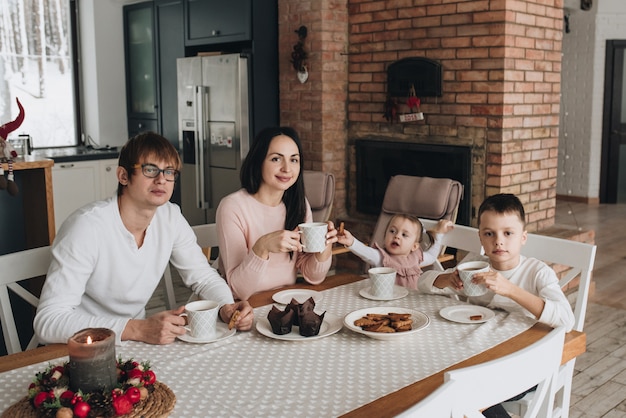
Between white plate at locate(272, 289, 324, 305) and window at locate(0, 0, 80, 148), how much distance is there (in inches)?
193

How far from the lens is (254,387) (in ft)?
4.62

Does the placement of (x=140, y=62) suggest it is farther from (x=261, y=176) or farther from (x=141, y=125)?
(x=261, y=176)

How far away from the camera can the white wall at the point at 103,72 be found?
646 cm

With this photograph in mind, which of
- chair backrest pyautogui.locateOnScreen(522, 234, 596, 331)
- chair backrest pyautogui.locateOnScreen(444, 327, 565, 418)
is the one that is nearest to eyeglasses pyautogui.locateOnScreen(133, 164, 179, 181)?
chair backrest pyautogui.locateOnScreen(444, 327, 565, 418)

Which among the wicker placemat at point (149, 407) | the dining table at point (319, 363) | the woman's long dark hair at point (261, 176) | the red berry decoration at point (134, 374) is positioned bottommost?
the dining table at point (319, 363)

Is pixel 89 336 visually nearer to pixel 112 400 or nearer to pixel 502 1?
pixel 112 400

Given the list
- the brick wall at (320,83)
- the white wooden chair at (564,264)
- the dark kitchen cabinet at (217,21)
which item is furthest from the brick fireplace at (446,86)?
the white wooden chair at (564,264)

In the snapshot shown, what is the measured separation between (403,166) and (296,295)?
114 inches

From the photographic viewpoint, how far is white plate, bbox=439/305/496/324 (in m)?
1.83

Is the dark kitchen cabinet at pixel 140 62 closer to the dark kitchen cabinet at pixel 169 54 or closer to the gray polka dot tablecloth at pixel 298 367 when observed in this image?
the dark kitchen cabinet at pixel 169 54

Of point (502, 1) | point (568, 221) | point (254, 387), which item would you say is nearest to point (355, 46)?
point (502, 1)

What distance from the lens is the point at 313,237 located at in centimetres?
190

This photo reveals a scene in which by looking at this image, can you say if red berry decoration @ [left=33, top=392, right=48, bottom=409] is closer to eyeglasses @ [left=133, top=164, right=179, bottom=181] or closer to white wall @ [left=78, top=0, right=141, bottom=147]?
eyeglasses @ [left=133, top=164, right=179, bottom=181]

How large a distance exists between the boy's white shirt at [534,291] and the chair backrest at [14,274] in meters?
1.14
